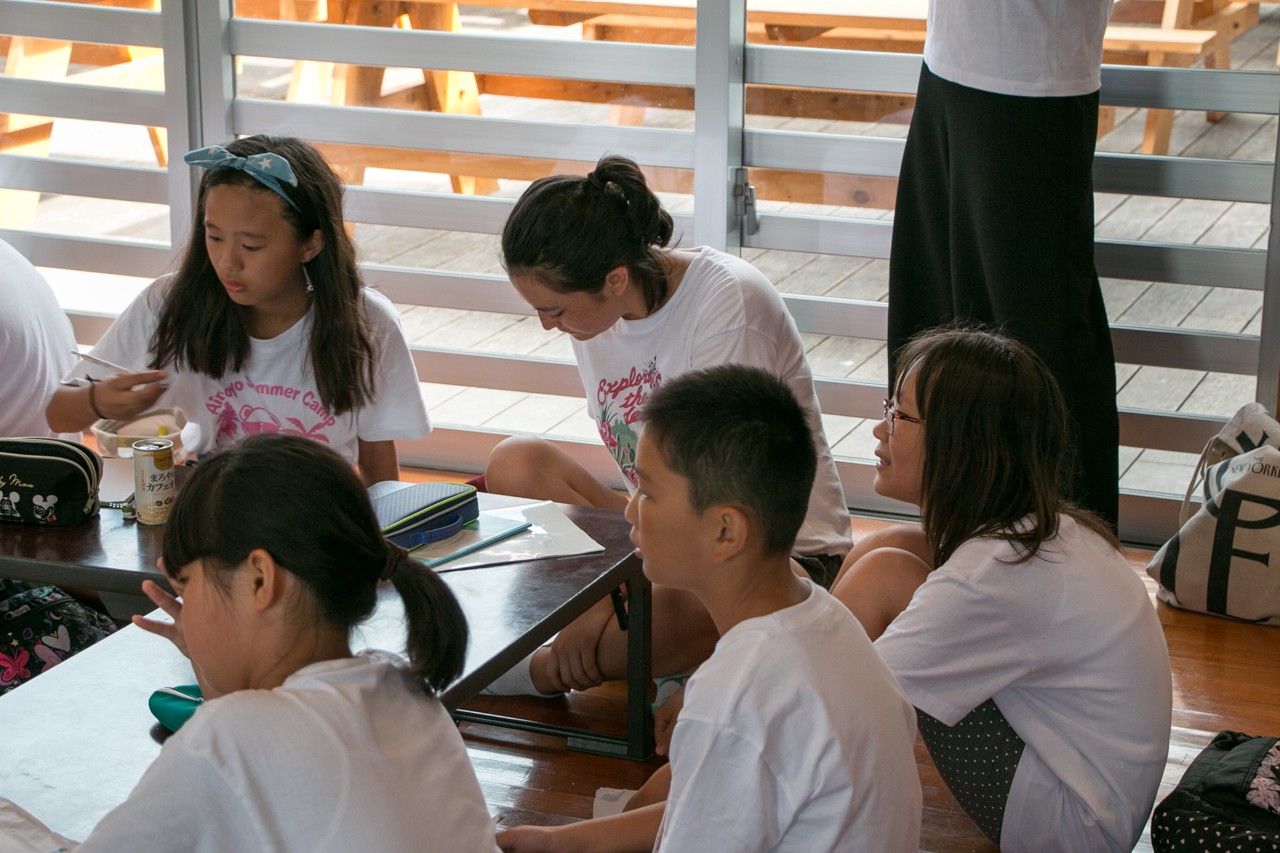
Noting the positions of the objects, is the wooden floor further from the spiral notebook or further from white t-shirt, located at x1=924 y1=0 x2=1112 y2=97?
white t-shirt, located at x1=924 y1=0 x2=1112 y2=97

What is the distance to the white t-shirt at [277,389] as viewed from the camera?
2324 millimetres

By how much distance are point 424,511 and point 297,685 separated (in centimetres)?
71

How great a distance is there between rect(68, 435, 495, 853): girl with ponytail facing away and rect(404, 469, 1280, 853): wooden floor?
83 centimetres

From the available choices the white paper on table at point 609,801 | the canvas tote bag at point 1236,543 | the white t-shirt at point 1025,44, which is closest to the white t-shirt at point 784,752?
the white paper on table at point 609,801

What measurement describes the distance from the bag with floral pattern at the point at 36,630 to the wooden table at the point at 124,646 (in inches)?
9.8

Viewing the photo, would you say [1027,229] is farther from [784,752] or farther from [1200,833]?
[784,752]

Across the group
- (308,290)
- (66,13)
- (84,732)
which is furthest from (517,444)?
(66,13)

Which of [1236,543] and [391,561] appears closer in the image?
[391,561]

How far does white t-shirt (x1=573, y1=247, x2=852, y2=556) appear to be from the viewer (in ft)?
7.25

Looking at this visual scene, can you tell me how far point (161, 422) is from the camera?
2152mm

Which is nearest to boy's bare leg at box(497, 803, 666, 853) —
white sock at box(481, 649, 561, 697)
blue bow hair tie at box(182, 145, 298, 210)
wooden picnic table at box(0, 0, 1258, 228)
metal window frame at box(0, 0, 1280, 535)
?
white sock at box(481, 649, 561, 697)

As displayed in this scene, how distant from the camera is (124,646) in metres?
1.61

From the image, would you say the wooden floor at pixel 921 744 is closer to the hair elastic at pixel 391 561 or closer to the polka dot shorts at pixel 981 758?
the polka dot shorts at pixel 981 758

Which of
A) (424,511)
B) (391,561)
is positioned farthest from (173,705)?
(424,511)
